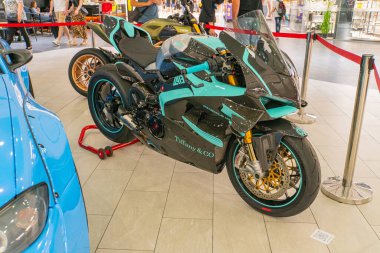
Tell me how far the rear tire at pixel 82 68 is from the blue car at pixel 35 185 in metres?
3.19

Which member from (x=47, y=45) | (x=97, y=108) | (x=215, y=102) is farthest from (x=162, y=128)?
(x=47, y=45)

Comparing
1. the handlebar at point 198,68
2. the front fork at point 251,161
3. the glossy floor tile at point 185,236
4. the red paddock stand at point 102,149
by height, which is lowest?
the glossy floor tile at point 185,236

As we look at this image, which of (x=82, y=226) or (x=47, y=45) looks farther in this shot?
(x=47, y=45)

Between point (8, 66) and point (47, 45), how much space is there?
954 centimetres

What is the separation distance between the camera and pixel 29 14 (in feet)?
43.3

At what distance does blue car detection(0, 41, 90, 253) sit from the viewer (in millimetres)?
1183

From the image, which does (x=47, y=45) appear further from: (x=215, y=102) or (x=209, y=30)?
(x=215, y=102)

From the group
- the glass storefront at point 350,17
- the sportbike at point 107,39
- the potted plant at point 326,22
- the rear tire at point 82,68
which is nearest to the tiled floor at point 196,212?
the sportbike at point 107,39

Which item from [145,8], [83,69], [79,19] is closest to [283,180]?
[83,69]

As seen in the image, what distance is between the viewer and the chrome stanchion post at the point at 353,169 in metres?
2.44

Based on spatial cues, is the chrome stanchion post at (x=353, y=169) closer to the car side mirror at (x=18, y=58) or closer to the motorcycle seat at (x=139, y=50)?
the motorcycle seat at (x=139, y=50)

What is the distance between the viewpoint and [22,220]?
1.20 m

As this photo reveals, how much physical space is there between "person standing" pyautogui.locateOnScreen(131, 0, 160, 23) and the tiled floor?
2.50 m

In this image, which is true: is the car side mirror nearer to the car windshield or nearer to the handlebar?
the handlebar
